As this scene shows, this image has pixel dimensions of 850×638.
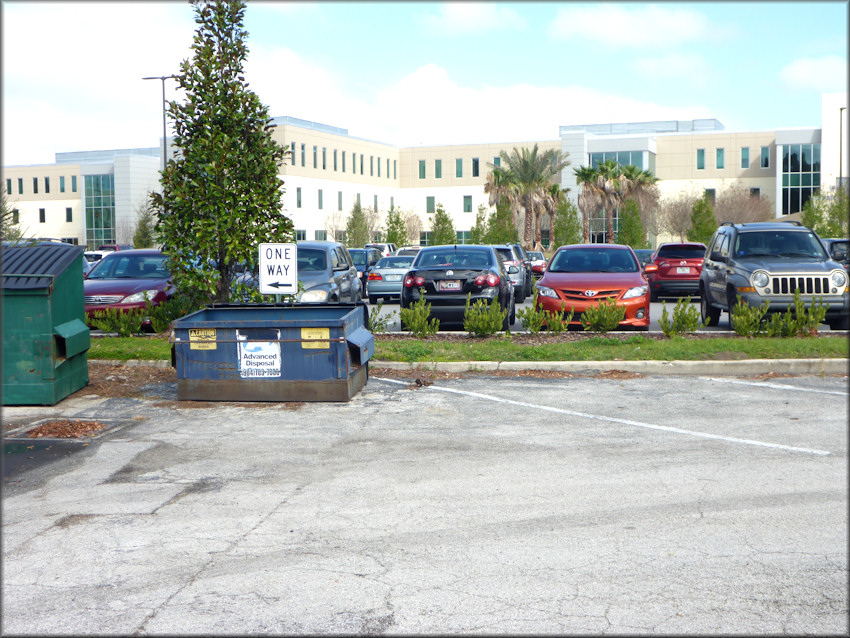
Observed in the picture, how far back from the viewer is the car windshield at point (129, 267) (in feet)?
57.6

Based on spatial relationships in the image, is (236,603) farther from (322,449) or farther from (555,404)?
(555,404)

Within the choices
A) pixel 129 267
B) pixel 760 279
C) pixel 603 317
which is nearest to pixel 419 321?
pixel 603 317

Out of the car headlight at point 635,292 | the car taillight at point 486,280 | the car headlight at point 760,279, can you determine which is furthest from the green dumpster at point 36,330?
the car headlight at point 760,279

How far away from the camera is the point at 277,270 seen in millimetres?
12414

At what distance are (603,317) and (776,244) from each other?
13.2ft

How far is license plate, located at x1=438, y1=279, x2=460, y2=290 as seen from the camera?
15594 millimetres

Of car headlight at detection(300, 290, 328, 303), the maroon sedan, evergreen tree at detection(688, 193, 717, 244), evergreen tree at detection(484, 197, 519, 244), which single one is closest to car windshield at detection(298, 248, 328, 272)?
car headlight at detection(300, 290, 328, 303)

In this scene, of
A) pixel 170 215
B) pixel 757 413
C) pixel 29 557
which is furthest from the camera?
pixel 170 215

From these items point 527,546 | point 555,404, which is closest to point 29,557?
point 527,546

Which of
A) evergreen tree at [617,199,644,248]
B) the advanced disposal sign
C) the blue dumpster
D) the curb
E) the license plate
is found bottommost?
the curb

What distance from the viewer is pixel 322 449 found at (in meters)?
7.86

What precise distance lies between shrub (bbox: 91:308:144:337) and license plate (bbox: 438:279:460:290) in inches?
213

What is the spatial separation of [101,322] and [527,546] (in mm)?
11761

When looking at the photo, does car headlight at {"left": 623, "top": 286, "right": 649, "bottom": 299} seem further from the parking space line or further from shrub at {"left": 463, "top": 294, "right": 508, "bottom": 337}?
the parking space line
